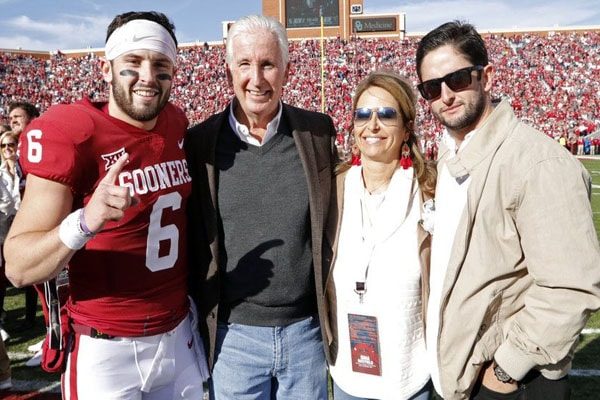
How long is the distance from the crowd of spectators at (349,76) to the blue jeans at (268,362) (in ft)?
88.3

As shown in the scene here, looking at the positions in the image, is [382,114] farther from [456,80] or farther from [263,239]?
[263,239]

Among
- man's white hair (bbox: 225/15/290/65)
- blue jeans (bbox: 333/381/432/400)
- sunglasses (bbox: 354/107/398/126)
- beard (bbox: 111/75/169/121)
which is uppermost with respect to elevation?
man's white hair (bbox: 225/15/290/65)

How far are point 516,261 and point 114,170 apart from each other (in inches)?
60.2

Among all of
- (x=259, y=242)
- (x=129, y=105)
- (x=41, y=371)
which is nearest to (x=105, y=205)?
(x=129, y=105)

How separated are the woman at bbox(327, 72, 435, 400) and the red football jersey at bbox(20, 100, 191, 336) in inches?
30.1

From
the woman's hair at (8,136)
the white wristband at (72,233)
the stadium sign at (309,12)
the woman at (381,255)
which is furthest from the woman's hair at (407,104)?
the stadium sign at (309,12)

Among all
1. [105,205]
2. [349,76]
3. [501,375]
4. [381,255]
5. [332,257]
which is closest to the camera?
[105,205]

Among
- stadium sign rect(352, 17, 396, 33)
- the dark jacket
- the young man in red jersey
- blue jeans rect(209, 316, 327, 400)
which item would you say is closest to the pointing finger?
the young man in red jersey

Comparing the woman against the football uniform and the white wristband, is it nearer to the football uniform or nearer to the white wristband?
the football uniform

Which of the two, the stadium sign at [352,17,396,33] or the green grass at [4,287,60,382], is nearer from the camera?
the green grass at [4,287,60,382]

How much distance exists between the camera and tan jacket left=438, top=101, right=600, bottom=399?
184 cm

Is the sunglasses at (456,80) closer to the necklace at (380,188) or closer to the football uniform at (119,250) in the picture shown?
the necklace at (380,188)

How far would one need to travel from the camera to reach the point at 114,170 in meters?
1.91

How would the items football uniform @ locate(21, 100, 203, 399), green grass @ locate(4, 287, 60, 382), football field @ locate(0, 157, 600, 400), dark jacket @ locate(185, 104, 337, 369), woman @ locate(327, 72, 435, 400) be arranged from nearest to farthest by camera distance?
football uniform @ locate(21, 100, 203, 399) < woman @ locate(327, 72, 435, 400) < dark jacket @ locate(185, 104, 337, 369) < football field @ locate(0, 157, 600, 400) < green grass @ locate(4, 287, 60, 382)
